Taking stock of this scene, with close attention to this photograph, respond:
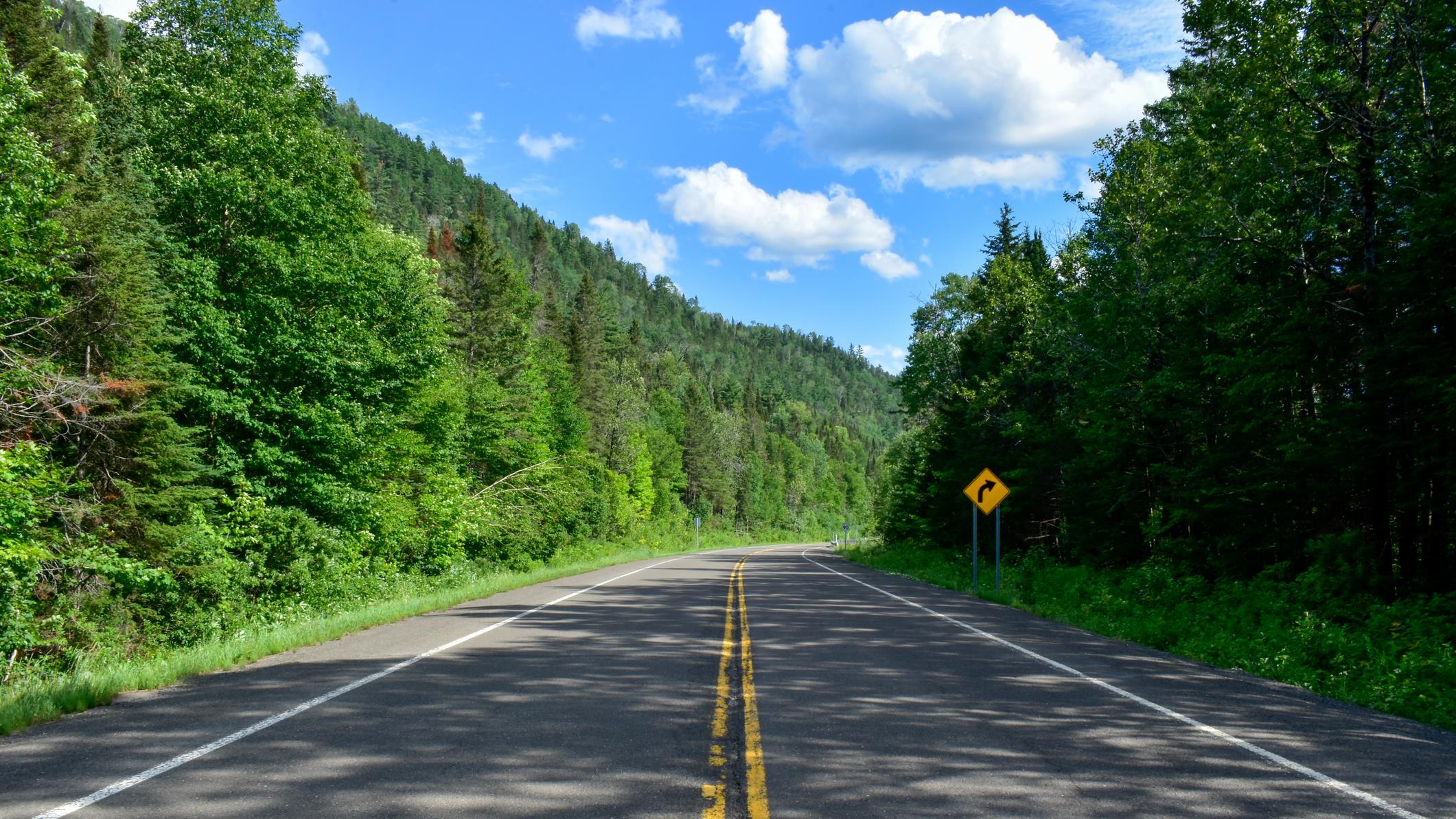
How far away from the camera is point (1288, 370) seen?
1451 centimetres

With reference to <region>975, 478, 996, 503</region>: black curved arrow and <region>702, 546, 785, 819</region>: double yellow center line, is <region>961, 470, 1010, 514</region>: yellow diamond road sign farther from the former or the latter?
<region>702, 546, 785, 819</region>: double yellow center line

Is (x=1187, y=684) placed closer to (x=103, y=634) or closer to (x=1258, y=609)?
(x=1258, y=609)

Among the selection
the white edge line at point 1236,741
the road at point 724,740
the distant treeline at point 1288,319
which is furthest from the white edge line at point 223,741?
the distant treeline at point 1288,319

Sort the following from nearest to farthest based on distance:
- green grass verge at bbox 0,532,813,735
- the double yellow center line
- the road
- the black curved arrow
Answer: the double yellow center line
the road
green grass verge at bbox 0,532,813,735
the black curved arrow

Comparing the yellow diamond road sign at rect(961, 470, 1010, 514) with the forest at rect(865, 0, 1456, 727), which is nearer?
the forest at rect(865, 0, 1456, 727)

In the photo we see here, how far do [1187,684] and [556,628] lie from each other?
8.38 meters

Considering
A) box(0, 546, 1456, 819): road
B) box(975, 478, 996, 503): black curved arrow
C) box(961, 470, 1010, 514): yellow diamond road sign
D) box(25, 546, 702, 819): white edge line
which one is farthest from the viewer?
box(975, 478, 996, 503): black curved arrow

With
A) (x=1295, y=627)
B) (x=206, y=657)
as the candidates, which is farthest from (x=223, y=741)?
(x=1295, y=627)

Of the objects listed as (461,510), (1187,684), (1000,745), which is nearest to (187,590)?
(461,510)

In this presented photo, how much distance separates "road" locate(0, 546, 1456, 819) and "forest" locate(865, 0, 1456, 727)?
109 inches

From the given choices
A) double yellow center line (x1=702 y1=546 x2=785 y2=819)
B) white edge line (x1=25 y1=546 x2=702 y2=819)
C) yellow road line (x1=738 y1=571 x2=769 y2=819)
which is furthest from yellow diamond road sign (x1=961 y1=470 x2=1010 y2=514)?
white edge line (x1=25 y1=546 x2=702 y2=819)

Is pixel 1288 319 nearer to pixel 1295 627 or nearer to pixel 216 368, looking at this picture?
pixel 1295 627

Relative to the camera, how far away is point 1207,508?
16.5 meters

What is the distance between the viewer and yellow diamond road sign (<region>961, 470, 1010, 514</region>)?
2144 cm
